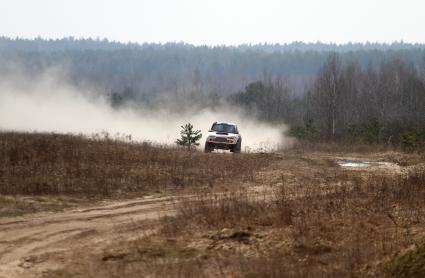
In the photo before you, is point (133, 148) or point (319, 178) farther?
point (133, 148)

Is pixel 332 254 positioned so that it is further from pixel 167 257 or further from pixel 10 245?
pixel 10 245

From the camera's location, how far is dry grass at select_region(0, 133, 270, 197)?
60.2 feet

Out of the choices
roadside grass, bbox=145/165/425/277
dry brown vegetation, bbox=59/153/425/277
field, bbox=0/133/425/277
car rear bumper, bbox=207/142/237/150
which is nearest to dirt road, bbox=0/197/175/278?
field, bbox=0/133/425/277

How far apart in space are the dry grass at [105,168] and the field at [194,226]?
7cm

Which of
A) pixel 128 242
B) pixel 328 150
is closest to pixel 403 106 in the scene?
pixel 328 150

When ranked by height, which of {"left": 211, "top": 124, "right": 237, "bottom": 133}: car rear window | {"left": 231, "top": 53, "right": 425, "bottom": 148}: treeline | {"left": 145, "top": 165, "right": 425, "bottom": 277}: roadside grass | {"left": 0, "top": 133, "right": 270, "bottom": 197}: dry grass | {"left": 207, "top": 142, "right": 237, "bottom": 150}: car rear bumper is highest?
{"left": 231, "top": 53, "right": 425, "bottom": 148}: treeline

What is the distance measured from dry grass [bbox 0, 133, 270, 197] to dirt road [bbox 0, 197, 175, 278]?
2611mm

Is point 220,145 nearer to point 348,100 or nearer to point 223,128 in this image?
point 223,128

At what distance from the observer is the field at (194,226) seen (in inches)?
359

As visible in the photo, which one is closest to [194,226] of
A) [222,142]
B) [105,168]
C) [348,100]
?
[105,168]

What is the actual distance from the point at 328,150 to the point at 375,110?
5934cm

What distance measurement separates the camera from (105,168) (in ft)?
71.4

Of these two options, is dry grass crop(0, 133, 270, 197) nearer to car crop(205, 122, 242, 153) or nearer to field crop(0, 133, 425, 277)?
field crop(0, 133, 425, 277)

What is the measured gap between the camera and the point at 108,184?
1911 centimetres
